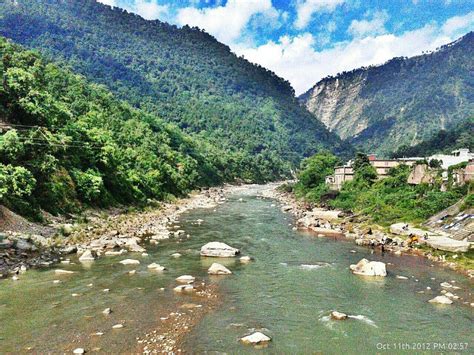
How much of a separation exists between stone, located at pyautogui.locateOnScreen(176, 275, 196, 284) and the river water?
26.4 inches

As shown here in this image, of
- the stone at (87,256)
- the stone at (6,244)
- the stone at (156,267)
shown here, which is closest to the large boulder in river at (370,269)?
the stone at (156,267)

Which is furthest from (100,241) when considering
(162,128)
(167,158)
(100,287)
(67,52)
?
(67,52)

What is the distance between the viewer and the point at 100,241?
30.5 metres

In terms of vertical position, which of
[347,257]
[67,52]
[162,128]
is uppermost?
[67,52]

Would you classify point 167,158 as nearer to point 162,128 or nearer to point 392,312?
point 162,128

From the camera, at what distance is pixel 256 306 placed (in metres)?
18.8

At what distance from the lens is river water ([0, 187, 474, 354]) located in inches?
586

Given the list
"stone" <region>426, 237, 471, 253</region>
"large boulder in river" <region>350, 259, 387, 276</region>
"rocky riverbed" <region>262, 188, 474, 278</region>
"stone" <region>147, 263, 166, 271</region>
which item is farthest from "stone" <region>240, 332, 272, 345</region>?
"stone" <region>426, 237, 471, 253</region>

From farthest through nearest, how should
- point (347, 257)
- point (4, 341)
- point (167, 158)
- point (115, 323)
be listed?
1. point (167, 158)
2. point (347, 257)
3. point (115, 323)
4. point (4, 341)

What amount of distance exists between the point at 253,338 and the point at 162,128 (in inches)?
4046

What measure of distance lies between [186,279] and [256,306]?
5.21 m

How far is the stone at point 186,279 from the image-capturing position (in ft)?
72.4

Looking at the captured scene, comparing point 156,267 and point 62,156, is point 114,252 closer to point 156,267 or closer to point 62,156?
point 156,267

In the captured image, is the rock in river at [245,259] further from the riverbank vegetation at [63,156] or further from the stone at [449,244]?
the riverbank vegetation at [63,156]
